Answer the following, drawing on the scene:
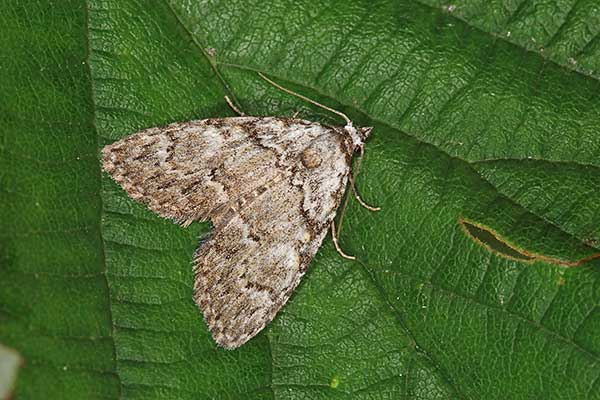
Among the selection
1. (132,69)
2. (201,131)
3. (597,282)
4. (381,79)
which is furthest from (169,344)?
(597,282)

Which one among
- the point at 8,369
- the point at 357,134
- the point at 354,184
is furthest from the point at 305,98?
the point at 8,369

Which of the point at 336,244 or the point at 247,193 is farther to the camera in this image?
the point at 247,193

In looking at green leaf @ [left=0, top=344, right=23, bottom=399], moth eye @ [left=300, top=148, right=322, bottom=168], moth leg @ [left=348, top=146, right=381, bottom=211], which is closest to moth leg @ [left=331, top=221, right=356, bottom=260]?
moth leg @ [left=348, top=146, right=381, bottom=211]

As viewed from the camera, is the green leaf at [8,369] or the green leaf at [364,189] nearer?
the green leaf at [8,369]

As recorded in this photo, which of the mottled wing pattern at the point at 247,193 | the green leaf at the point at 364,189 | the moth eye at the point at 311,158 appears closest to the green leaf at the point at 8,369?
the green leaf at the point at 364,189

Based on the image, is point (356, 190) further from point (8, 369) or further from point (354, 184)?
point (8, 369)

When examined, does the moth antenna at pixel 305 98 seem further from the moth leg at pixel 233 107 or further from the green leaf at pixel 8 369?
the green leaf at pixel 8 369

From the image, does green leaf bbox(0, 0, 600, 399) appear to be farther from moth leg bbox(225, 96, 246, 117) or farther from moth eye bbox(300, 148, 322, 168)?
moth eye bbox(300, 148, 322, 168)
